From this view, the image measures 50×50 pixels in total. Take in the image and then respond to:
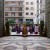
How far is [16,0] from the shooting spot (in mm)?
44906

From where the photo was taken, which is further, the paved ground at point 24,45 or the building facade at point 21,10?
the building facade at point 21,10

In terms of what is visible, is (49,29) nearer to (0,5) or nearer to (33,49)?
(0,5)

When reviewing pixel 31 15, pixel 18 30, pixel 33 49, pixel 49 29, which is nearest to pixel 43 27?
pixel 49 29

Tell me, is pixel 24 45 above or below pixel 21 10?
below

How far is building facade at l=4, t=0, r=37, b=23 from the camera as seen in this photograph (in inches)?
1785

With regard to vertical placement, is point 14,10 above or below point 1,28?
above

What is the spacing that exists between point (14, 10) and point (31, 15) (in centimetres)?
522

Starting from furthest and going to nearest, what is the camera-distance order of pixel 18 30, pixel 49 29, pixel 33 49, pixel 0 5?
1. pixel 18 30
2. pixel 0 5
3. pixel 49 29
4. pixel 33 49

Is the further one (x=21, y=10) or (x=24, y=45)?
(x=21, y=10)

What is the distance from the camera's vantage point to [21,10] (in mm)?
45938

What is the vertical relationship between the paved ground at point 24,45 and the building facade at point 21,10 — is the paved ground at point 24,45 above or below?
below

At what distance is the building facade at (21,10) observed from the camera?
45.3 m

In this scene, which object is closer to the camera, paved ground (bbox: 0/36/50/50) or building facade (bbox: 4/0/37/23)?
paved ground (bbox: 0/36/50/50)

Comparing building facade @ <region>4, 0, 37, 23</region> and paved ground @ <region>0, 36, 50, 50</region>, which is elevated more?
building facade @ <region>4, 0, 37, 23</region>
